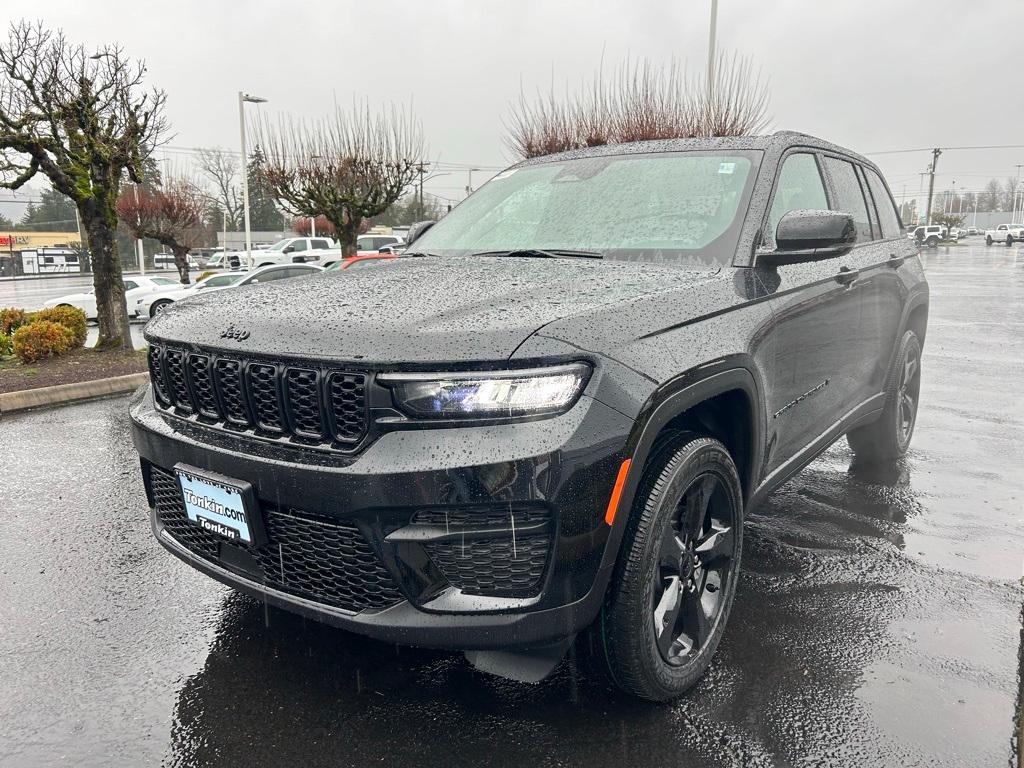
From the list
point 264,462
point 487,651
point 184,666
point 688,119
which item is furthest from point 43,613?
point 688,119

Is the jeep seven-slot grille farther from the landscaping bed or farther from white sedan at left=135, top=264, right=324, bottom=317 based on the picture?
white sedan at left=135, top=264, right=324, bottom=317

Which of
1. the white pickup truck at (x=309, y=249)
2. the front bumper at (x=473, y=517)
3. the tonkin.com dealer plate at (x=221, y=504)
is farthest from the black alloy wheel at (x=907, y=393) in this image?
the white pickup truck at (x=309, y=249)

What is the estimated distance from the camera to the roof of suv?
3.26 meters

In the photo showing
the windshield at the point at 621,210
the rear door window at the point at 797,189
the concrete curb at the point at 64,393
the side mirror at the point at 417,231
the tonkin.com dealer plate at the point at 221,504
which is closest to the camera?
the tonkin.com dealer plate at the point at 221,504

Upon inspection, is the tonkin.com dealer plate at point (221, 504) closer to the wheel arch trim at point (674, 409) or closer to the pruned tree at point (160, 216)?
the wheel arch trim at point (674, 409)

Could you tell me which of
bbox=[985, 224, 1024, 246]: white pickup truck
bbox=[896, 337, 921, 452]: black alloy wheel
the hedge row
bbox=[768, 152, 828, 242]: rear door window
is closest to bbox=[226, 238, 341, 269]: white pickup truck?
the hedge row

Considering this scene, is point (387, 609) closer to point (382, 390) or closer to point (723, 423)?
point (382, 390)

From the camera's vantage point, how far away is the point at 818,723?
244cm

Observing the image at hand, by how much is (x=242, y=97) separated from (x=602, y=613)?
28.1 m

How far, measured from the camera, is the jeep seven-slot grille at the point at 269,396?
6.72 feet

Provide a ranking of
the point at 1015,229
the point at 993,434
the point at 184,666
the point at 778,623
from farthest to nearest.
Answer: the point at 1015,229
the point at 993,434
the point at 778,623
the point at 184,666

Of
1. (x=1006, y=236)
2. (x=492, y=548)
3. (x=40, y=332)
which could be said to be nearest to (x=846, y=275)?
(x=492, y=548)

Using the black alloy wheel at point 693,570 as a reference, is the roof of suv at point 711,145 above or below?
above

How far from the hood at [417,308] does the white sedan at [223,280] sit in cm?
945
